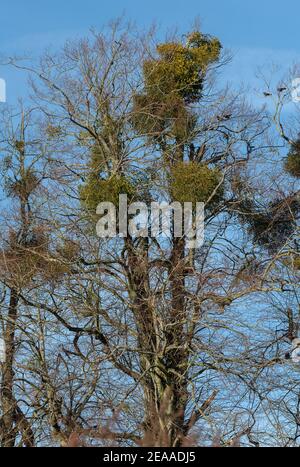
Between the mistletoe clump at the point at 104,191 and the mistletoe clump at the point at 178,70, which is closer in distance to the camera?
the mistletoe clump at the point at 104,191

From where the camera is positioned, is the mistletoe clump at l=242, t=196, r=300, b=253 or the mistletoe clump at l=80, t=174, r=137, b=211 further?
the mistletoe clump at l=242, t=196, r=300, b=253

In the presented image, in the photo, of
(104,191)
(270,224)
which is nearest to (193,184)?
(104,191)

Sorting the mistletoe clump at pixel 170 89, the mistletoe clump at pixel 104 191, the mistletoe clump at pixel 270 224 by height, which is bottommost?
the mistletoe clump at pixel 104 191

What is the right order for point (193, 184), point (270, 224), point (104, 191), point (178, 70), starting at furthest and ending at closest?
1. point (270, 224)
2. point (178, 70)
3. point (193, 184)
4. point (104, 191)

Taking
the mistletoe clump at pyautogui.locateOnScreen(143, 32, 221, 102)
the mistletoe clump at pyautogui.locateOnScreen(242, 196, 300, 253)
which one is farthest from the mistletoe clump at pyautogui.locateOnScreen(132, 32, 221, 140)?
the mistletoe clump at pyautogui.locateOnScreen(242, 196, 300, 253)

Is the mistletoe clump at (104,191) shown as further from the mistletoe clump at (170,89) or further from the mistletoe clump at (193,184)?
the mistletoe clump at (170,89)

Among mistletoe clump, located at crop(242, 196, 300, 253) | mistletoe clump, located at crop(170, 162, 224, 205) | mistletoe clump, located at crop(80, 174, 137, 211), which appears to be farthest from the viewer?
mistletoe clump, located at crop(242, 196, 300, 253)

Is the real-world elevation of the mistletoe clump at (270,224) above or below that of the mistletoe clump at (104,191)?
above

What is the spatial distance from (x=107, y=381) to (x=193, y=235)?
10.3 feet

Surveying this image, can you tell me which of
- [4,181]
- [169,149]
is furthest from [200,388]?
[4,181]

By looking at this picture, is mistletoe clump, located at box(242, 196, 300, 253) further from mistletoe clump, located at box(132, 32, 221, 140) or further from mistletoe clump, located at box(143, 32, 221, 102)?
mistletoe clump, located at box(143, 32, 221, 102)

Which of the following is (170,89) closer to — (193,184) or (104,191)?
(193,184)

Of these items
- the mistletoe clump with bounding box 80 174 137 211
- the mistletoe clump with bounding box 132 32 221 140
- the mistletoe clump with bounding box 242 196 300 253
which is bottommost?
the mistletoe clump with bounding box 80 174 137 211

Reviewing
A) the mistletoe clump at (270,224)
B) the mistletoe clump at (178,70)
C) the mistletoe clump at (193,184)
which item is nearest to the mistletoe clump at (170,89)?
the mistletoe clump at (178,70)
